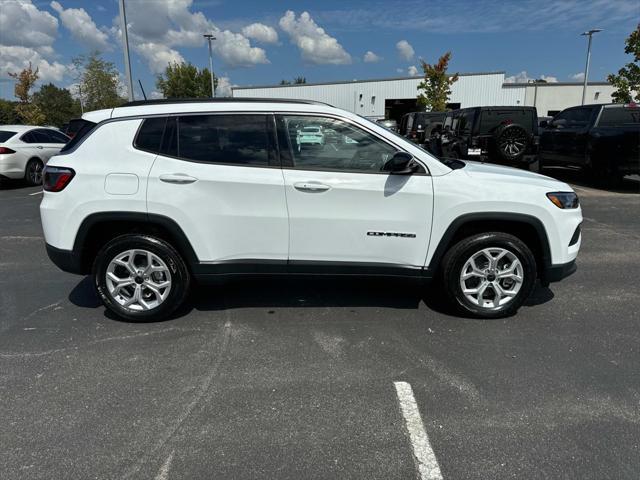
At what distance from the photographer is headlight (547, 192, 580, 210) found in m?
3.83

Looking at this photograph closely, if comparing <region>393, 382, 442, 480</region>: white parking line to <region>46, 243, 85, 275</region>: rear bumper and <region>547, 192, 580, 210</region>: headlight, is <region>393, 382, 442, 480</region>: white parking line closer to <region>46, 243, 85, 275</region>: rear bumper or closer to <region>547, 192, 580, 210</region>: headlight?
<region>547, 192, 580, 210</region>: headlight

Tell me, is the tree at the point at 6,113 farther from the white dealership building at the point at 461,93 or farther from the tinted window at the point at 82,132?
the tinted window at the point at 82,132

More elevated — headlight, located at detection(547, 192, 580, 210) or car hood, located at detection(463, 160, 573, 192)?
car hood, located at detection(463, 160, 573, 192)

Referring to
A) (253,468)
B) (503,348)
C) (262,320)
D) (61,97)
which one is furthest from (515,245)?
(61,97)

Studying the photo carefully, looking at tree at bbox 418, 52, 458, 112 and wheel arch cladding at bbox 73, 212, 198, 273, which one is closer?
wheel arch cladding at bbox 73, 212, 198, 273

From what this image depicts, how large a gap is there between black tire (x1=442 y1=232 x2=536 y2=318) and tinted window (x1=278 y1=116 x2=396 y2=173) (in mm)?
993

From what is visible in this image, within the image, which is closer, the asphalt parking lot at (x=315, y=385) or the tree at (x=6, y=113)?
the asphalt parking lot at (x=315, y=385)

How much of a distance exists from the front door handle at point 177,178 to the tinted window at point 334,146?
77 centimetres

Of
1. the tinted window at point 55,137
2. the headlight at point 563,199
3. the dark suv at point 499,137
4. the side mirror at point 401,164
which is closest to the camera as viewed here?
the side mirror at point 401,164

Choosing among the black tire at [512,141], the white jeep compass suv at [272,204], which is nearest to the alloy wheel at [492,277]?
the white jeep compass suv at [272,204]

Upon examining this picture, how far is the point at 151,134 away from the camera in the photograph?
12.3 ft

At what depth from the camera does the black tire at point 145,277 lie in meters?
3.83

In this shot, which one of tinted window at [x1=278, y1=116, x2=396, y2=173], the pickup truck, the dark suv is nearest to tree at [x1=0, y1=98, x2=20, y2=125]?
the dark suv

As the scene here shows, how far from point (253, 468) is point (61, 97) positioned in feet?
233
